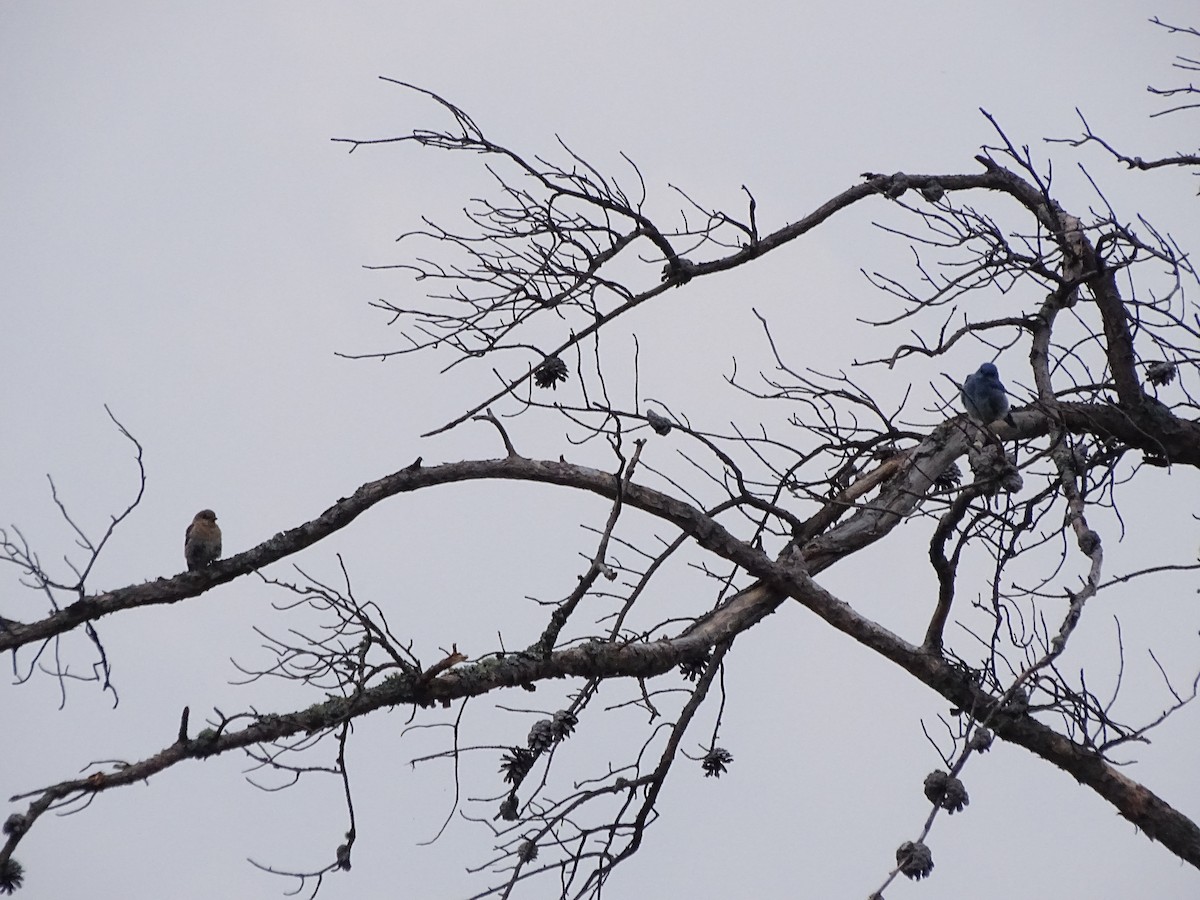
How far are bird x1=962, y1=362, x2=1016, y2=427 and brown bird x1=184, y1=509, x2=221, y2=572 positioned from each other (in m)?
3.33

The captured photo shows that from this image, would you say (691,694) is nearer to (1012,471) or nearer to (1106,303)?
(1012,471)

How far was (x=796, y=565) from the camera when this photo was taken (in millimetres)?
4387

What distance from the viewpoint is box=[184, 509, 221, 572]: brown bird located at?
17.0ft

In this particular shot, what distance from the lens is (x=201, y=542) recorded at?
5.16 meters

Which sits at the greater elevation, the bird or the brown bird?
the brown bird

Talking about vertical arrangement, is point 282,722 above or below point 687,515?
below

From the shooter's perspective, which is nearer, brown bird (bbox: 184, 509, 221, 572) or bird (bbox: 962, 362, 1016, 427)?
bird (bbox: 962, 362, 1016, 427)

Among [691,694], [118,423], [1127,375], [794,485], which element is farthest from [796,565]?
[118,423]

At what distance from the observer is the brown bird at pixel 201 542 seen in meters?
5.17

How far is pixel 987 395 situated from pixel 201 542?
137 inches

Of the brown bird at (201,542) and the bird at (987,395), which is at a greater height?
the brown bird at (201,542)

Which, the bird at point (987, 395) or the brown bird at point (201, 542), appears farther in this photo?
the brown bird at point (201, 542)

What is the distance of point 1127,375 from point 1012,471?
153cm

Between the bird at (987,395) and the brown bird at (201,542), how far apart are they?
10.9 feet
